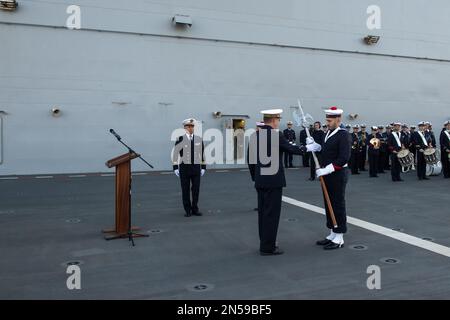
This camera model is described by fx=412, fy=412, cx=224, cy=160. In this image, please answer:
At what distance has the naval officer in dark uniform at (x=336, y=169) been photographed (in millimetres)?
5059

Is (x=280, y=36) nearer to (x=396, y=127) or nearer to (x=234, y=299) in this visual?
(x=396, y=127)

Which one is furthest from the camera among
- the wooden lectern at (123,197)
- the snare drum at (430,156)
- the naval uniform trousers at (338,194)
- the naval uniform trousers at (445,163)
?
the naval uniform trousers at (445,163)

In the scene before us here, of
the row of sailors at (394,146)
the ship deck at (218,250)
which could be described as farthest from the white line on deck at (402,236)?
the row of sailors at (394,146)

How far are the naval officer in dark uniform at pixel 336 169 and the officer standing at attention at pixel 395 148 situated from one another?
24.4 ft

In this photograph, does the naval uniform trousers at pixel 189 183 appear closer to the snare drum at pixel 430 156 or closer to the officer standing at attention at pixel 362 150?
the snare drum at pixel 430 156

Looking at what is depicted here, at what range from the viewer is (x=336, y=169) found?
5.08 m

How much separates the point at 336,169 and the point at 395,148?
7.99 metres

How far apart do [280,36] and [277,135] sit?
12.1 meters

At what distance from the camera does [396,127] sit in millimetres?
12609

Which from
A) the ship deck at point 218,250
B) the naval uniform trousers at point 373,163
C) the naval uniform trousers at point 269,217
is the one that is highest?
the naval uniform trousers at point 373,163

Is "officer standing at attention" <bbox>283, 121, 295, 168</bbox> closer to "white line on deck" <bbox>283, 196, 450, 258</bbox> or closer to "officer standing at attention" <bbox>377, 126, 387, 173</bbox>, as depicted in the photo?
"officer standing at attention" <bbox>377, 126, 387, 173</bbox>

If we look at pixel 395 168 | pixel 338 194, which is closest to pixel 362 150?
pixel 395 168
